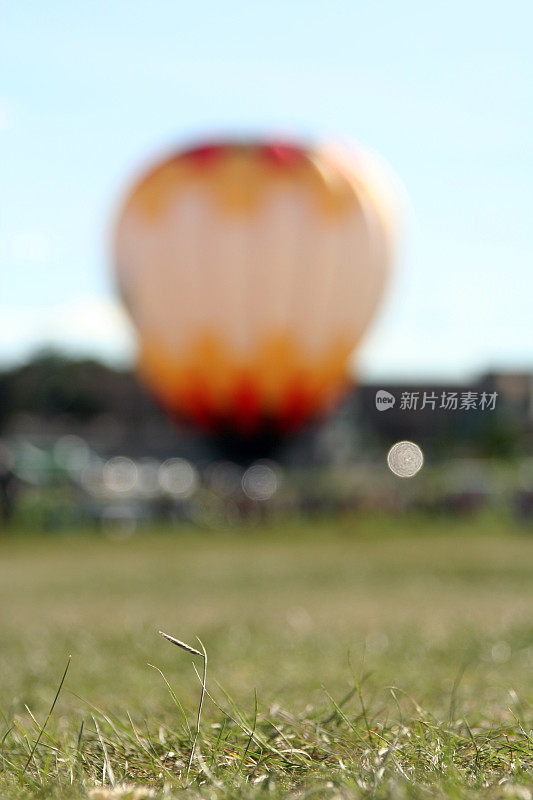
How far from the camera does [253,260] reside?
77.6 feet

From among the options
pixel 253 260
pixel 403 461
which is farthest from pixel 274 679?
pixel 253 260

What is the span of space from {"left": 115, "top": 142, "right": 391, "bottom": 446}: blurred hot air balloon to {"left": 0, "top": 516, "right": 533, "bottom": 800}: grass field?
9.35 metres

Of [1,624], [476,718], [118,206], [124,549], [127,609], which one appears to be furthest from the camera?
[118,206]

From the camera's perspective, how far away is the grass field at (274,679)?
1.75m

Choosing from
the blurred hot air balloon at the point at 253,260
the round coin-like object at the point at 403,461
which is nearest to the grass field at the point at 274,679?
the round coin-like object at the point at 403,461

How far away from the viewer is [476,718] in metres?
2.51

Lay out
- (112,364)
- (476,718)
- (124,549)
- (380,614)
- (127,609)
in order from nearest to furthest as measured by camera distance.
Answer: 1. (476,718)
2. (380,614)
3. (127,609)
4. (124,549)
5. (112,364)

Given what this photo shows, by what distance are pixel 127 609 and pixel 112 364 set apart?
191 feet

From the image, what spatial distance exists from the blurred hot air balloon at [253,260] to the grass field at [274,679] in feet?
30.7

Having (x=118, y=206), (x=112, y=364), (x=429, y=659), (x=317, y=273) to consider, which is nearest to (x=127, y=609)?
(x=429, y=659)

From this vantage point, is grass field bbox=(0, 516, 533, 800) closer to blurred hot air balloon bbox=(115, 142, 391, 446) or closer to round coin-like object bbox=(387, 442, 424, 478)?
round coin-like object bbox=(387, 442, 424, 478)

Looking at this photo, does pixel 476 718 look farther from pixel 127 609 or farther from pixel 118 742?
pixel 127 609

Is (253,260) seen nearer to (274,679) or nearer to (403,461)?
(403,461)

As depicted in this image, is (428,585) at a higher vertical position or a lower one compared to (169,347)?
lower
